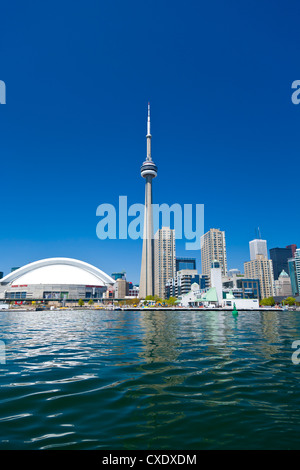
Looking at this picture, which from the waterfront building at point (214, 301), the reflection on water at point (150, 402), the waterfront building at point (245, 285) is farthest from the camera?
the waterfront building at point (245, 285)

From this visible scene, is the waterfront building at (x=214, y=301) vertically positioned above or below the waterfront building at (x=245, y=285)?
below

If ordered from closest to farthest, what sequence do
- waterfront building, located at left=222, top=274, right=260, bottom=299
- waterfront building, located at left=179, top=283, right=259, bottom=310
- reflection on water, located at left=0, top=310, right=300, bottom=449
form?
reflection on water, located at left=0, top=310, right=300, bottom=449 < waterfront building, located at left=179, top=283, right=259, bottom=310 < waterfront building, located at left=222, top=274, right=260, bottom=299

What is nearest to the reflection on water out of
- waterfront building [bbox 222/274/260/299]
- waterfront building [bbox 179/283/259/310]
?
waterfront building [bbox 179/283/259/310]

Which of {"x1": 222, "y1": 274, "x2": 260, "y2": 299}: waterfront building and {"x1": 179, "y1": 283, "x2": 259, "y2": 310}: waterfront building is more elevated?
{"x1": 222, "y1": 274, "x2": 260, "y2": 299}: waterfront building

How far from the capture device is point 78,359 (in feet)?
47.4

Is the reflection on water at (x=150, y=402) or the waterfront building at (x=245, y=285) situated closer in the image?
the reflection on water at (x=150, y=402)

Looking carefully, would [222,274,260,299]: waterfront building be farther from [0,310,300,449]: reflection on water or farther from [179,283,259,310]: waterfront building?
[0,310,300,449]: reflection on water

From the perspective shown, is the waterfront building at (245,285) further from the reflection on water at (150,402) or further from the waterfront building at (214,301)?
the reflection on water at (150,402)

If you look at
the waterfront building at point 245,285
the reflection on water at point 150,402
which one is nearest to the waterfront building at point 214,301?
the waterfront building at point 245,285

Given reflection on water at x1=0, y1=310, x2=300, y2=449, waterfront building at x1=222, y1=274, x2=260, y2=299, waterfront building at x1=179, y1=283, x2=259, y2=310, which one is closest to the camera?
reflection on water at x1=0, y1=310, x2=300, y2=449

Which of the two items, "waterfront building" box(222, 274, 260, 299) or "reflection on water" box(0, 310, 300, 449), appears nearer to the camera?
"reflection on water" box(0, 310, 300, 449)

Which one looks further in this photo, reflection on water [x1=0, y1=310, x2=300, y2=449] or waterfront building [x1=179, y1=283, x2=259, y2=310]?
waterfront building [x1=179, y1=283, x2=259, y2=310]
